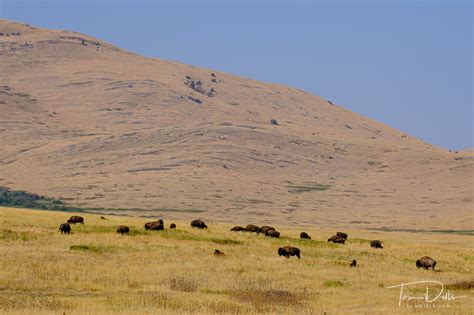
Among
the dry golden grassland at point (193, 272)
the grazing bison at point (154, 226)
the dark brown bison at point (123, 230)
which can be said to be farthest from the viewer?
the grazing bison at point (154, 226)

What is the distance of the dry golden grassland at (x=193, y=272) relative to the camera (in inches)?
1224

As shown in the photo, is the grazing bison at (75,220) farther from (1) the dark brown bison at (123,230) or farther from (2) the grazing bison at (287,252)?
(2) the grazing bison at (287,252)

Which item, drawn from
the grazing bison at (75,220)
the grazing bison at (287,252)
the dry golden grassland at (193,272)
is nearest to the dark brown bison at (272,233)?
the dry golden grassland at (193,272)

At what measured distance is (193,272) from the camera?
39.6m

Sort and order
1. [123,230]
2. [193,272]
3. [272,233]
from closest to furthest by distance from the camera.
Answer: [193,272]
[123,230]
[272,233]

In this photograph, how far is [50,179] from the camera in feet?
604

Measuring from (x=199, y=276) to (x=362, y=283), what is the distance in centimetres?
714

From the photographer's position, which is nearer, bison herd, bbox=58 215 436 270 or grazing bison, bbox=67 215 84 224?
bison herd, bbox=58 215 436 270

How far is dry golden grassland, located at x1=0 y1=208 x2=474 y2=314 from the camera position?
31.1 meters

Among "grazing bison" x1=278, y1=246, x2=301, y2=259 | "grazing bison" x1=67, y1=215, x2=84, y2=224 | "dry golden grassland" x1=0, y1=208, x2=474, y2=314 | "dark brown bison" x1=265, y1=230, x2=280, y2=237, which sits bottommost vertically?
"dry golden grassland" x1=0, y1=208, x2=474, y2=314
